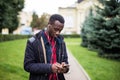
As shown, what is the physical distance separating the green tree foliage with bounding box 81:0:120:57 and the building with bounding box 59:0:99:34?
57.6m

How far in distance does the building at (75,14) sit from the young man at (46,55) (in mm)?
74522

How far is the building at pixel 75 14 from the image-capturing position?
78.4 metres

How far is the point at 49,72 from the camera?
3852mm

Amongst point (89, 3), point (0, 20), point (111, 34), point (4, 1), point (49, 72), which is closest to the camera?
point (49, 72)

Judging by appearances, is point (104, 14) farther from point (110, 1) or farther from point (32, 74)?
point (32, 74)

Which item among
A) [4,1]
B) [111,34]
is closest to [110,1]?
[111,34]

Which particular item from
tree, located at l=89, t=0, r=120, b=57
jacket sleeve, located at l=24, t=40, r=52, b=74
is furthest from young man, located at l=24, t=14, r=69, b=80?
tree, located at l=89, t=0, r=120, b=57

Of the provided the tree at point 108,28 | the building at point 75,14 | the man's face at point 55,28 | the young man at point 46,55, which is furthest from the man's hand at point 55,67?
the building at point 75,14

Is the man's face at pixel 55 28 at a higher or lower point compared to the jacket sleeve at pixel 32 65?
higher

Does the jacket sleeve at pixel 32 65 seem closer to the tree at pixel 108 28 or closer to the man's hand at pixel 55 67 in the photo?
the man's hand at pixel 55 67

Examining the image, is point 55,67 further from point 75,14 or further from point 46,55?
point 75,14

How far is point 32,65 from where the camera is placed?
12.8 ft

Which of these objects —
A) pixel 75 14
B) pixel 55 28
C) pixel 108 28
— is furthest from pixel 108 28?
pixel 75 14

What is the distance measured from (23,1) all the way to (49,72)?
49339 mm
